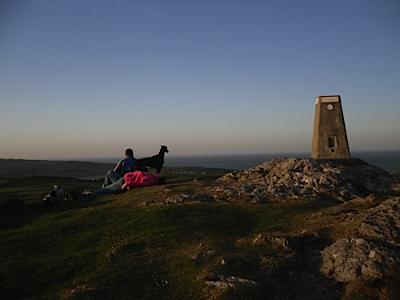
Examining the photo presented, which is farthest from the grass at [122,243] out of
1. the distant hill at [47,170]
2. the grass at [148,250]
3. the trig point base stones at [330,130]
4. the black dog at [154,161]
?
the distant hill at [47,170]

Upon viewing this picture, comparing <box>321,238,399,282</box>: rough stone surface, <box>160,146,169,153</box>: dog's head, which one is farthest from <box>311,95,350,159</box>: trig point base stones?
<box>321,238,399,282</box>: rough stone surface

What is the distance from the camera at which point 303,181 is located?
886 inches

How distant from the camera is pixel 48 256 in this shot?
15266 mm

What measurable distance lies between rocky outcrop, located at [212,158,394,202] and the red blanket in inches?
175

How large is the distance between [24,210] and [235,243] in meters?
14.0

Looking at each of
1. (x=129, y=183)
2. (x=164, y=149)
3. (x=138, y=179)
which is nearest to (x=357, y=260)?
(x=138, y=179)

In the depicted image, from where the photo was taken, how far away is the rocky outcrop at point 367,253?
39.5ft

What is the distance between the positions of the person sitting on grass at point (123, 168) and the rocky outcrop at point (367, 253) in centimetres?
1649

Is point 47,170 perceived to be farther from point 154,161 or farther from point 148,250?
point 148,250

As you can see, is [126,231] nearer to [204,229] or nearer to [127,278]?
[204,229]

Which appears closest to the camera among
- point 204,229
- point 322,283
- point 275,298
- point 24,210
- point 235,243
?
point 275,298

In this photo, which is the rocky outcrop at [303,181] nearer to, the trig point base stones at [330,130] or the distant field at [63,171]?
the trig point base stones at [330,130]

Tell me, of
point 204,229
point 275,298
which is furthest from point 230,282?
point 204,229

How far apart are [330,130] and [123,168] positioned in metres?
14.7
